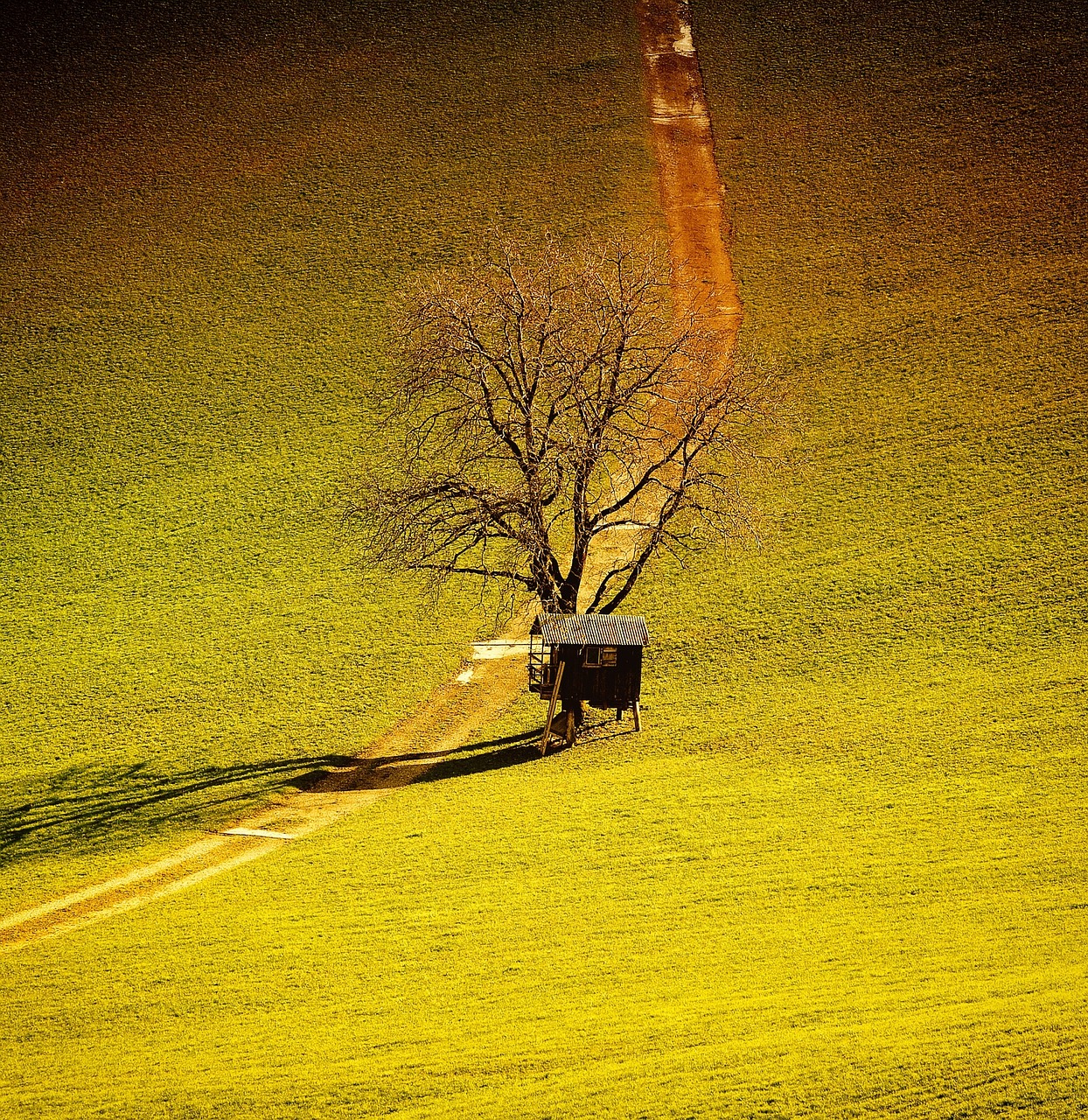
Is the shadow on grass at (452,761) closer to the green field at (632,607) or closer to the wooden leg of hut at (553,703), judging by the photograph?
the green field at (632,607)

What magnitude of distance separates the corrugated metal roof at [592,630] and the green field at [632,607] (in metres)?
2.62

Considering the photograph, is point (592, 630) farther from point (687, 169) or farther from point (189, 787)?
point (687, 169)

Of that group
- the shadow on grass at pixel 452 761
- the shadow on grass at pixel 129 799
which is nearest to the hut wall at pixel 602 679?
the shadow on grass at pixel 452 761

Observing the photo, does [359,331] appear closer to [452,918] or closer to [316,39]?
[316,39]

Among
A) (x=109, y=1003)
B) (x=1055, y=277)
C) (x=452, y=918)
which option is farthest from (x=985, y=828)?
(x=1055, y=277)

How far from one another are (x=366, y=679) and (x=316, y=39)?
51.3 metres

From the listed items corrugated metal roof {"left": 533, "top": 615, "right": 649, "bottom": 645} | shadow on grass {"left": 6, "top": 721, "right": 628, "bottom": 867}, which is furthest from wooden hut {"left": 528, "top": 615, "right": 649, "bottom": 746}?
shadow on grass {"left": 6, "top": 721, "right": 628, "bottom": 867}

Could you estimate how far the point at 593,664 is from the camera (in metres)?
30.1

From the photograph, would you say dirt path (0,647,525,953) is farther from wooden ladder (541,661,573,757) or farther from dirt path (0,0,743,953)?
wooden ladder (541,661,573,757)

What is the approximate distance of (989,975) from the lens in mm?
17703

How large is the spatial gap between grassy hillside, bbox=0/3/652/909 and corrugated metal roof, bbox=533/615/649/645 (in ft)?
19.1

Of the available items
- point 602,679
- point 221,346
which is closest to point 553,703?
point 602,679

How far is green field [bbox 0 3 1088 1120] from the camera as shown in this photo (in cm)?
1783

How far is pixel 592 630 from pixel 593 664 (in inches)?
35.0
